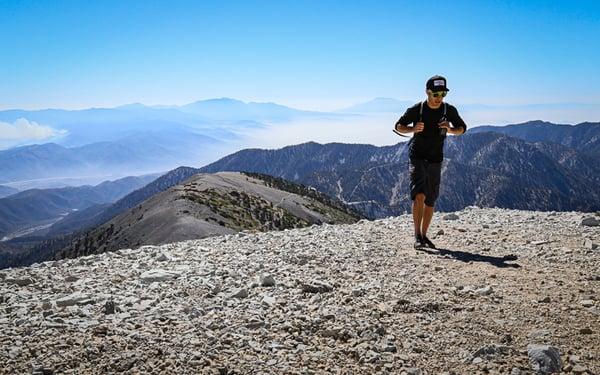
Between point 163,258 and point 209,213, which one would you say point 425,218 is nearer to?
point 163,258

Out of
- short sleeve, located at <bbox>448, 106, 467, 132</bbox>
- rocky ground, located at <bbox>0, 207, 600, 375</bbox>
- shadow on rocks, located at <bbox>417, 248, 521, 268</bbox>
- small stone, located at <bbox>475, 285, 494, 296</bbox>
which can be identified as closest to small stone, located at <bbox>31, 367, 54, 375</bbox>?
rocky ground, located at <bbox>0, 207, 600, 375</bbox>

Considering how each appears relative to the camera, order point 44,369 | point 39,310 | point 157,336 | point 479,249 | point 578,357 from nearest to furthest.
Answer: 1. point 44,369
2. point 578,357
3. point 157,336
4. point 39,310
5. point 479,249

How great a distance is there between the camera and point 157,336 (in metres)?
5.79

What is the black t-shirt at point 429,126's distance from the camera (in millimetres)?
10156

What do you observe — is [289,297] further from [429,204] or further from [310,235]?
[310,235]

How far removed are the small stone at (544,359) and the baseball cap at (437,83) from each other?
5794 mm

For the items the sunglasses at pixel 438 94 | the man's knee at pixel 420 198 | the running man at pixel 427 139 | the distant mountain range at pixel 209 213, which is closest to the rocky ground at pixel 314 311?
the running man at pixel 427 139

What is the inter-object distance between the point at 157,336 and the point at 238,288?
2064mm

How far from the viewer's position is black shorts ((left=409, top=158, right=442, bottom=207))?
10469mm

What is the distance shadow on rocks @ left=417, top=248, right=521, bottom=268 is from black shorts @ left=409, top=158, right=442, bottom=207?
113 cm

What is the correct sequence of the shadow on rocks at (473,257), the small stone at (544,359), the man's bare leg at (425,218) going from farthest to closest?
the man's bare leg at (425,218) < the shadow on rocks at (473,257) < the small stone at (544,359)

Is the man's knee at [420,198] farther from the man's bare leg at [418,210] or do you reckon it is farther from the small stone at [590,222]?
the small stone at [590,222]

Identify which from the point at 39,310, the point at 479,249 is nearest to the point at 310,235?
the point at 479,249

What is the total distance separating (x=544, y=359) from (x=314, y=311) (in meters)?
2.93
